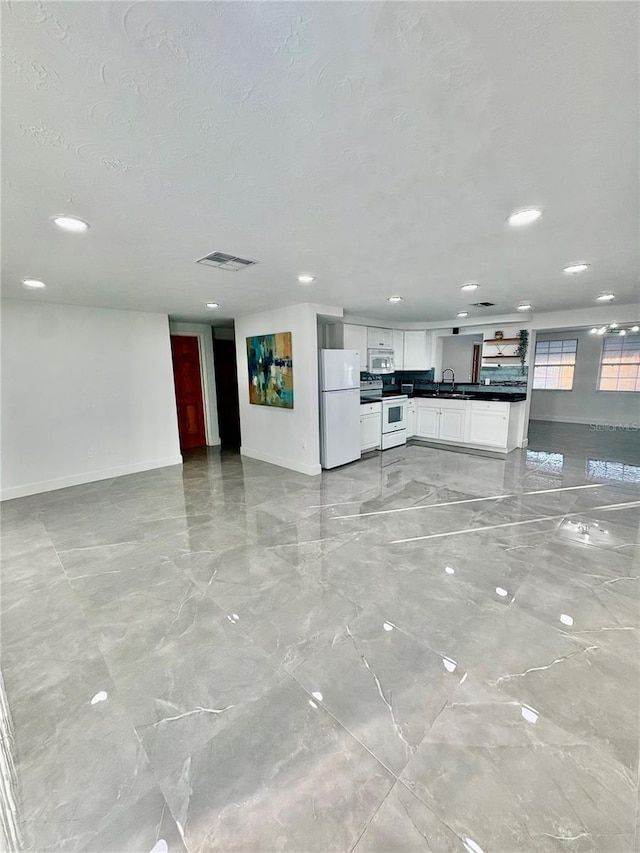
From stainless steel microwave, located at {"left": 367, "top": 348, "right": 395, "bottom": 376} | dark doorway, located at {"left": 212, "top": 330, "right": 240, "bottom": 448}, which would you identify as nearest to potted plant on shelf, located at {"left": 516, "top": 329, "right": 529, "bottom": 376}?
stainless steel microwave, located at {"left": 367, "top": 348, "right": 395, "bottom": 376}

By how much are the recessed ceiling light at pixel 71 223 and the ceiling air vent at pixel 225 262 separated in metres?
0.78

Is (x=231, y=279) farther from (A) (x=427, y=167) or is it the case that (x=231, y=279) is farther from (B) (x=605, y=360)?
(B) (x=605, y=360)

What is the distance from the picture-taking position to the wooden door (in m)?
6.31

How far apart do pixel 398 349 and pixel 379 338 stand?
2.32ft

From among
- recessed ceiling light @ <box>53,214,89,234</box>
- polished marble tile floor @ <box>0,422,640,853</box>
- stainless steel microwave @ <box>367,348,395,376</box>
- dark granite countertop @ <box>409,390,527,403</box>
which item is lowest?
polished marble tile floor @ <box>0,422,640,853</box>

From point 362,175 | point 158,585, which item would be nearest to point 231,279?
point 362,175

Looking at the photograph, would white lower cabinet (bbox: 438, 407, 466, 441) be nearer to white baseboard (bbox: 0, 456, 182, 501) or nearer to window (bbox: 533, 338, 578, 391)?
window (bbox: 533, 338, 578, 391)

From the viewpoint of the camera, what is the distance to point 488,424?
5.89m

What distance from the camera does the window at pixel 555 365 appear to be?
8.49m

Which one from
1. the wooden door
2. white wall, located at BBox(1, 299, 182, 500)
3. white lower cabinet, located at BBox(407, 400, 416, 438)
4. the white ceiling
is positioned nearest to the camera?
the white ceiling

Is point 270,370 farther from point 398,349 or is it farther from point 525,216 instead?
point 525,216

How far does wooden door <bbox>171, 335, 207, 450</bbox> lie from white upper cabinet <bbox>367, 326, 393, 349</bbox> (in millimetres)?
3228

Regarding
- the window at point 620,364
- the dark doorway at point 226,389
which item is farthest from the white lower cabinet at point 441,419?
the window at point 620,364

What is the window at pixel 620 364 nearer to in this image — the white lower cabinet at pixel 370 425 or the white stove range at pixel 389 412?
the white stove range at pixel 389 412
